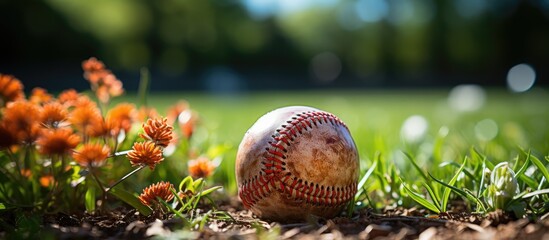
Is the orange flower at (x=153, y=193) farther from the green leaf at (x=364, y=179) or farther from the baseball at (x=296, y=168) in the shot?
the green leaf at (x=364, y=179)

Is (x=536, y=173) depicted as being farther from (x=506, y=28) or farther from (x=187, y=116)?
(x=506, y=28)

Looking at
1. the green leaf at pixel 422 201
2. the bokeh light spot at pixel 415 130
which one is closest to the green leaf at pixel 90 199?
the green leaf at pixel 422 201

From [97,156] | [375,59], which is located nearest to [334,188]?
[97,156]

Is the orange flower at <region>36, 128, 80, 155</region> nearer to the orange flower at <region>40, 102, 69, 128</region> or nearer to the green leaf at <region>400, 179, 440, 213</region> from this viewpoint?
the orange flower at <region>40, 102, 69, 128</region>

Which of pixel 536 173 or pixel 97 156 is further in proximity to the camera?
pixel 536 173

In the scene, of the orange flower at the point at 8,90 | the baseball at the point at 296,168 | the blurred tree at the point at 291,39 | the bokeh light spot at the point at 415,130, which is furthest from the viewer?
the blurred tree at the point at 291,39

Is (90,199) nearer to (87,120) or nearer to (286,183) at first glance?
(87,120)
